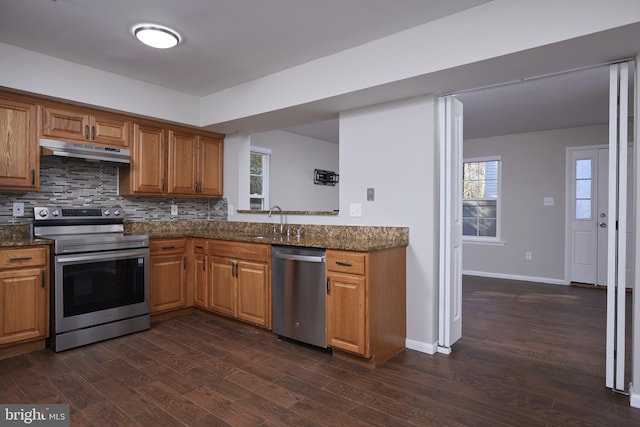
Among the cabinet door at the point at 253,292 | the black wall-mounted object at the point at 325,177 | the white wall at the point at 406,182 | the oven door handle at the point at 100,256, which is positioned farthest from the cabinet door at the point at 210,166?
the black wall-mounted object at the point at 325,177

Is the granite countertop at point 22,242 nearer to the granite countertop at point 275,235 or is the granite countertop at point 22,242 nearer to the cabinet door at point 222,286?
the granite countertop at point 275,235

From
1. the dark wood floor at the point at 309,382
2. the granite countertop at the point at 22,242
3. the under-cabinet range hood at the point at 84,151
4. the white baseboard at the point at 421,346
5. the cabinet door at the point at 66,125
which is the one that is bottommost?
the dark wood floor at the point at 309,382

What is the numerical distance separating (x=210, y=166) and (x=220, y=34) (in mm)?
1997

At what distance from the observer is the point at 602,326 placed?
11.6 feet

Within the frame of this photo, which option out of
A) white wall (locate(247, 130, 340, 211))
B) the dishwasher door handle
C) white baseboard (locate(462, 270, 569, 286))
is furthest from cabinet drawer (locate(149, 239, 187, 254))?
white baseboard (locate(462, 270, 569, 286))

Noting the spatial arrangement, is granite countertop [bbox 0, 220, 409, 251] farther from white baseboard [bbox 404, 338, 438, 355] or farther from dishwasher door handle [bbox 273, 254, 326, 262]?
white baseboard [bbox 404, 338, 438, 355]

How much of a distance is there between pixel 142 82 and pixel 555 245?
5.90 metres

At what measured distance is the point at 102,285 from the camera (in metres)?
3.14

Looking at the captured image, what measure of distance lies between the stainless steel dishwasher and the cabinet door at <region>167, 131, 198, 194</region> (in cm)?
163

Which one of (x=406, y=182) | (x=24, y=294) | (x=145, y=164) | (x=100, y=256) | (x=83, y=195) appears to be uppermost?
(x=145, y=164)

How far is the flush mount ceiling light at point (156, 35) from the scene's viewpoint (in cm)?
255

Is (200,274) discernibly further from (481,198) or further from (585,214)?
(585,214)

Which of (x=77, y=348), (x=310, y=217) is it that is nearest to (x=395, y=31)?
(x=310, y=217)

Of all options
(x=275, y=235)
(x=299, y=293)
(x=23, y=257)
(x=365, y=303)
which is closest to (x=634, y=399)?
(x=365, y=303)
